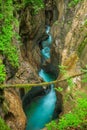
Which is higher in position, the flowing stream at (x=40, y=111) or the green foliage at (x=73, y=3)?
the green foliage at (x=73, y=3)

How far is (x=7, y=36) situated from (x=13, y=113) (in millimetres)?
3474

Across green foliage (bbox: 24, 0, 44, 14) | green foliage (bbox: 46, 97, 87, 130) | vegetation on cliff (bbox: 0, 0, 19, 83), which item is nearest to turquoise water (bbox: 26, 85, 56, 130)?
vegetation on cliff (bbox: 0, 0, 19, 83)

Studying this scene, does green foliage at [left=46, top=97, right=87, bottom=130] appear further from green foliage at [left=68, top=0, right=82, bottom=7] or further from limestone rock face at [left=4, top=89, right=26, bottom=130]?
green foliage at [left=68, top=0, right=82, bottom=7]

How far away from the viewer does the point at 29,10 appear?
21.1 meters

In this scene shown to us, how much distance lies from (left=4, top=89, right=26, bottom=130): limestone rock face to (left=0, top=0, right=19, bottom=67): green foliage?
147 centimetres

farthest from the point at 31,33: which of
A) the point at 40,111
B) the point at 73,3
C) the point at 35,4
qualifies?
the point at 40,111

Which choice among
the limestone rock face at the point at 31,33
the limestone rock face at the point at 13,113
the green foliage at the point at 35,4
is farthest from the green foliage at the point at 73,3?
the limestone rock face at the point at 13,113

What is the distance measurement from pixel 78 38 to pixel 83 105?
21.2 feet

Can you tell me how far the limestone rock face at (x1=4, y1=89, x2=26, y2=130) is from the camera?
13.6 meters

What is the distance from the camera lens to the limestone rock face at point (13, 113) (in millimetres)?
13570

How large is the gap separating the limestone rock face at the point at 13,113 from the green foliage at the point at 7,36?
147cm

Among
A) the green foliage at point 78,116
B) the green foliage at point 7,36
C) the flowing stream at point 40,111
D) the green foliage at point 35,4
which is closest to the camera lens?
the green foliage at point 78,116

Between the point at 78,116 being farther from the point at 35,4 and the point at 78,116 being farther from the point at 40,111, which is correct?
the point at 35,4

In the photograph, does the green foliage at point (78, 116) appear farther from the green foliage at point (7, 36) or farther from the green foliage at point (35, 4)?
the green foliage at point (35, 4)
